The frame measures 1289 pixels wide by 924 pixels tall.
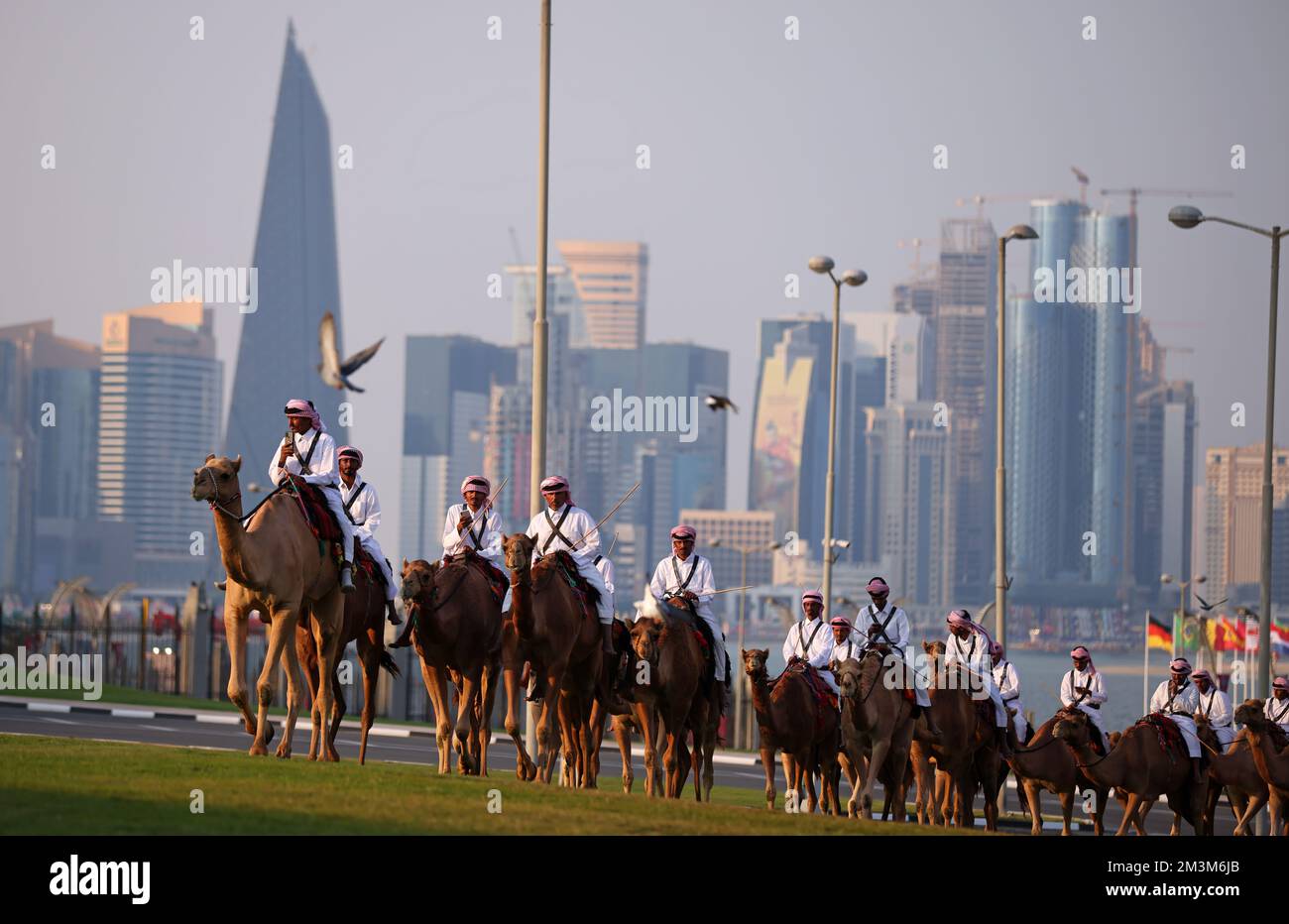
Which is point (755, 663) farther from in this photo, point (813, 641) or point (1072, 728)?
point (1072, 728)

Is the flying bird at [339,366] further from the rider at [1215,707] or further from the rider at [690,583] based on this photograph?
the rider at [1215,707]

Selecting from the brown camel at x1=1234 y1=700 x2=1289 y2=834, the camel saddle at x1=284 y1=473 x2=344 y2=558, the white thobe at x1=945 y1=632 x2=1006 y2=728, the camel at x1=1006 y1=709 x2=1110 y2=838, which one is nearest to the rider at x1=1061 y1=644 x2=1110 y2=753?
the camel at x1=1006 y1=709 x2=1110 y2=838

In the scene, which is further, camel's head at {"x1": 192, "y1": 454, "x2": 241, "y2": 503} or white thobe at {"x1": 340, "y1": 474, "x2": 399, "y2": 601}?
white thobe at {"x1": 340, "y1": 474, "x2": 399, "y2": 601}

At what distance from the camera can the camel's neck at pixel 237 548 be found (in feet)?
65.1

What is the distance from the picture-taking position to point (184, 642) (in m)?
56.8

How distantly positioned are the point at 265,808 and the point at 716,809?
14.4 ft

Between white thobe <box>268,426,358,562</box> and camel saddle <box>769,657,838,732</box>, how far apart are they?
679cm

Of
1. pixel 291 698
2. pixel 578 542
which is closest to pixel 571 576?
pixel 578 542

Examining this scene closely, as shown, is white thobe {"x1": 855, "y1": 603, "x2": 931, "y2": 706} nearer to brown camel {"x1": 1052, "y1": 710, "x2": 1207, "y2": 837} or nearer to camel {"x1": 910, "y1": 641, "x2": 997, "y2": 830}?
camel {"x1": 910, "y1": 641, "x2": 997, "y2": 830}

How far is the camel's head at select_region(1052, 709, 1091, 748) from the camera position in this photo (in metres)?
27.4

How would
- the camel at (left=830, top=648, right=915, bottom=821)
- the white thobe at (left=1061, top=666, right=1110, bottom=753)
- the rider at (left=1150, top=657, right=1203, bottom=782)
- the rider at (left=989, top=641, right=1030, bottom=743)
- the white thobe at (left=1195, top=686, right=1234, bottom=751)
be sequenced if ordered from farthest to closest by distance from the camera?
the white thobe at (left=1195, top=686, right=1234, bottom=751)
the rider at (left=1150, top=657, right=1203, bottom=782)
the white thobe at (left=1061, top=666, right=1110, bottom=753)
the rider at (left=989, top=641, right=1030, bottom=743)
the camel at (left=830, top=648, right=915, bottom=821)

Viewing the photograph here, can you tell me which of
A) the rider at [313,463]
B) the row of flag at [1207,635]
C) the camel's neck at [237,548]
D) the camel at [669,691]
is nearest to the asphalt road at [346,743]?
the camel at [669,691]
